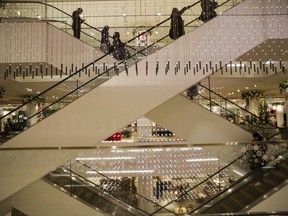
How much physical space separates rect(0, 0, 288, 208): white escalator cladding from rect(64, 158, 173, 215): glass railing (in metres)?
1.17

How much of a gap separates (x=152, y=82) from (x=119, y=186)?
9.23 feet

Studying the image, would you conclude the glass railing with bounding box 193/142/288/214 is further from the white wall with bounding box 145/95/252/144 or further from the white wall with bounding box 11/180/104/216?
the white wall with bounding box 145/95/252/144

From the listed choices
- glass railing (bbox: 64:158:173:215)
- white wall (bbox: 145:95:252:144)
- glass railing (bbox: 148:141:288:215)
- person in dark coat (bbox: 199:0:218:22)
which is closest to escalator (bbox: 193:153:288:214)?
glass railing (bbox: 148:141:288:215)

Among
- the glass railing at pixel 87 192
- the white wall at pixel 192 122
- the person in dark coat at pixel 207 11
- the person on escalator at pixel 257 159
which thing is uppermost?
the person in dark coat at pixel 207 11

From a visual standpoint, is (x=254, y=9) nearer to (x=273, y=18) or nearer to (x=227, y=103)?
(x=273, y=18)

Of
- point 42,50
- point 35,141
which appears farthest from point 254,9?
point 35,141

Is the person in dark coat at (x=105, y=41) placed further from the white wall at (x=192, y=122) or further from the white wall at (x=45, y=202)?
the white wall at (x=45, y=202)

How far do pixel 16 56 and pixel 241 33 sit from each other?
635 centimetres

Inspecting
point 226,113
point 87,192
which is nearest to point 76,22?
point 87,192

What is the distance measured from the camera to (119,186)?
7.13m

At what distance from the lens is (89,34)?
422 inches

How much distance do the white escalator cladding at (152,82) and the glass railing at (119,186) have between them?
3.83 ft

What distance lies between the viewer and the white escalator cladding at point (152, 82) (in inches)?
321

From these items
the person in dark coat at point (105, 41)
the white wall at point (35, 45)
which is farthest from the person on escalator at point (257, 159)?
the white wall at point (35, 45)
